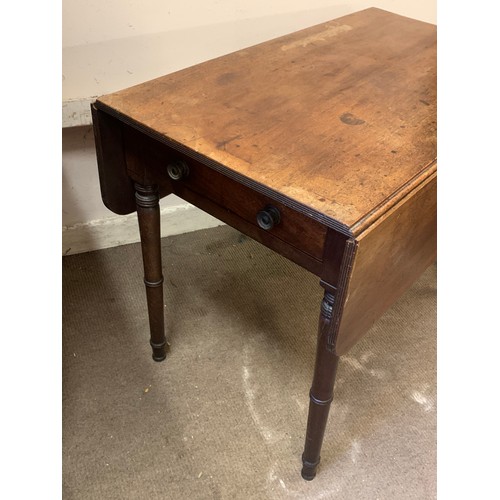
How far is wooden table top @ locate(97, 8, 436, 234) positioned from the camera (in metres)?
0.89

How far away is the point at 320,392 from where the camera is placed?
1.10 metres

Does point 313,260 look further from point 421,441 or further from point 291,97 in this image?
point 421,441

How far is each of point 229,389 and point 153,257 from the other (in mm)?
400

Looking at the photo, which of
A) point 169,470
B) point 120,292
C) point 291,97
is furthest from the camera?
point 120,292

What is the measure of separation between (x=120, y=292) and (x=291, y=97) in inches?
34.7

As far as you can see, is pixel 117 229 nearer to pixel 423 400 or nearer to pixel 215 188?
pixel 215 188

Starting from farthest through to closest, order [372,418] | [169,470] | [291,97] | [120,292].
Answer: [120,292]
[372,418]
[169,470]
[291,97]

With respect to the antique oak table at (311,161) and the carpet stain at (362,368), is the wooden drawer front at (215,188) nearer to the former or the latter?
the antique oak table at (311,161)

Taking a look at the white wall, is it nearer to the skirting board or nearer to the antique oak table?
the skirting board

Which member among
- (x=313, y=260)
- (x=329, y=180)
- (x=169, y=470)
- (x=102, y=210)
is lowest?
(x=169, y=470)

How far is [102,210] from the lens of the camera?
1.82m

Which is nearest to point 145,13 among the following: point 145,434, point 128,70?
point 128,70

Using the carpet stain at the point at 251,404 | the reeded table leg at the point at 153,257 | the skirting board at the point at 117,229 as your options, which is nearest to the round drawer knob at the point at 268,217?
→ the reeded table leg at the point at 153,257

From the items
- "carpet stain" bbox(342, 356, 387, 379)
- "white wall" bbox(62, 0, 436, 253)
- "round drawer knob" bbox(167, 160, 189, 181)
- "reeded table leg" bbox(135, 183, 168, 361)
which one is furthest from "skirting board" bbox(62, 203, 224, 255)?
"round drawer knob" bbox(167, 160, 189, 181)
